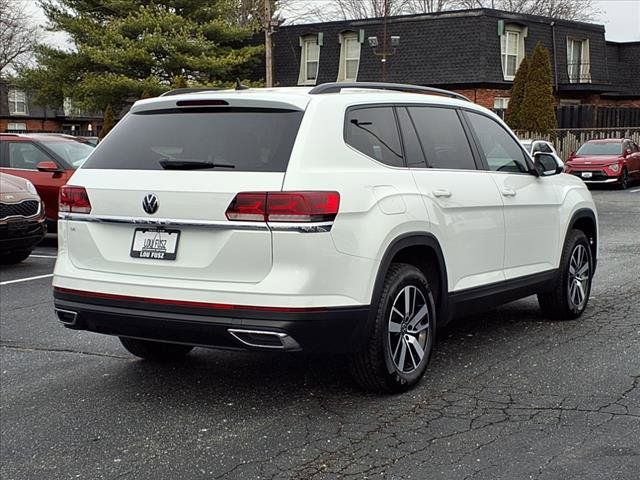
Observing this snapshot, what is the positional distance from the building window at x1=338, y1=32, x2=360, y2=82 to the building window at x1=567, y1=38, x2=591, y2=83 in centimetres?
1029

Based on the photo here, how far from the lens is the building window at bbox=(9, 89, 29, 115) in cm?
5812

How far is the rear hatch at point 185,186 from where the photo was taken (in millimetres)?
4566

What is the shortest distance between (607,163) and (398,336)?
22.9 meters

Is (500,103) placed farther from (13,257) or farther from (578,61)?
(13,257)

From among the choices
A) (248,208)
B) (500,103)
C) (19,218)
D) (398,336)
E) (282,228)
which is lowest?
(398,336)

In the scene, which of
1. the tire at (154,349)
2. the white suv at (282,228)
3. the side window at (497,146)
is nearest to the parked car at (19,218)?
the tire at (154,349)

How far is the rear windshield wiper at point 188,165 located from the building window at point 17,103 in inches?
2244

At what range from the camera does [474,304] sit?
229 inches

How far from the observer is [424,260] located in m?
5.45

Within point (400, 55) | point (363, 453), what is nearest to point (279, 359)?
point (363, 453)

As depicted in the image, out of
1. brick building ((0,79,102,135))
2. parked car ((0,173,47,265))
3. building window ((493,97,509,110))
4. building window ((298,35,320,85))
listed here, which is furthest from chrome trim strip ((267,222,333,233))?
brick building ((0,79,102,135))

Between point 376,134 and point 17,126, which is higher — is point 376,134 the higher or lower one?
the lower one

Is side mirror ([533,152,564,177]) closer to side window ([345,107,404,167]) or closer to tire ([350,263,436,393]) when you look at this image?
side window ([345,107,404,167])

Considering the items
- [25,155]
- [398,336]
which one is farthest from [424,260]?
[25,155]
